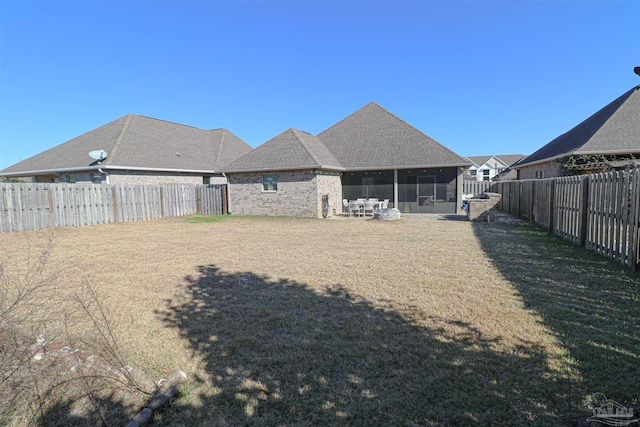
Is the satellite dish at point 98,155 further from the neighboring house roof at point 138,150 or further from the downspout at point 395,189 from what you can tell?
the downspout at point 395,189

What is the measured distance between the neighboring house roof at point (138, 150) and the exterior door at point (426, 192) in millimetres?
13214

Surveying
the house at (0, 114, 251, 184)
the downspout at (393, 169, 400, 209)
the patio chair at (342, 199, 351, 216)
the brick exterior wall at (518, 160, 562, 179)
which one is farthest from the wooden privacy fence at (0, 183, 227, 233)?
the brick exterior wall at (518, 160, 562, 179)

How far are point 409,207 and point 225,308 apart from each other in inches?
665

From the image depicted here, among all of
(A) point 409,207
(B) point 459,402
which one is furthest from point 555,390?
(A) point 409,207

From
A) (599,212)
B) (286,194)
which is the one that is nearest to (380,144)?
(286,194)

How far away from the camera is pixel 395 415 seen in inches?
98.5

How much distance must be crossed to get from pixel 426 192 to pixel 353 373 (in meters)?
18.0

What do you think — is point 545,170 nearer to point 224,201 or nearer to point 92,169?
point 224,201

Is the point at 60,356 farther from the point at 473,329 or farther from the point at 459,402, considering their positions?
the point at 473,329

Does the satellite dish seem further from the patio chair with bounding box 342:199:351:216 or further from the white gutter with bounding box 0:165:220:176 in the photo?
the patio chair with bounding box 342:199:351:216

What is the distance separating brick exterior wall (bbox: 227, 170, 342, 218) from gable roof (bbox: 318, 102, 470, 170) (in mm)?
2245

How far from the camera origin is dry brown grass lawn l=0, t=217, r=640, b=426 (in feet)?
8.56

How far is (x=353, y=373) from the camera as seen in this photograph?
3049 millimetres

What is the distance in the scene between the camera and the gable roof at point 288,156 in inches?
707
